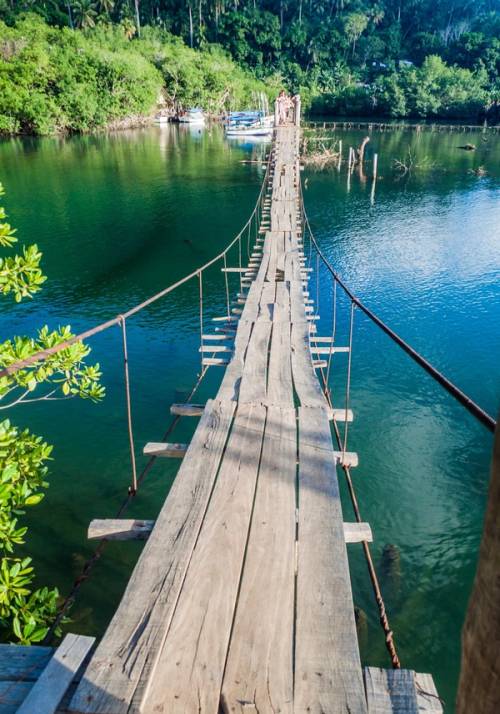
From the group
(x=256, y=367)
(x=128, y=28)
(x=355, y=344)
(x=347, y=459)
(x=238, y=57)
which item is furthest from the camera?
(x=238, y=57)

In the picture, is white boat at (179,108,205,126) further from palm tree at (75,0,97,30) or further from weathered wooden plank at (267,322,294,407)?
weathered wooden plank at (267,322,294,407)

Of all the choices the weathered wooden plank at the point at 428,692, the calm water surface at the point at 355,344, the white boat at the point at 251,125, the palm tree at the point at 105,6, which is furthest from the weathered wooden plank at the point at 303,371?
the palm tree at the point at 105,6

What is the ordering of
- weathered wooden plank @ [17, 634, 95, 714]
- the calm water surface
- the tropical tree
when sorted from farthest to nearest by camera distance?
the tropical tree
the calm water surface
weathered wooden plank @ [17, 634, 95, 714]

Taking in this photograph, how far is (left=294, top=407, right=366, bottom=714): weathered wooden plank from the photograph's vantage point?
1915 mm

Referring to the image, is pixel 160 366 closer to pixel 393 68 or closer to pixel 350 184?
pixel 350 184

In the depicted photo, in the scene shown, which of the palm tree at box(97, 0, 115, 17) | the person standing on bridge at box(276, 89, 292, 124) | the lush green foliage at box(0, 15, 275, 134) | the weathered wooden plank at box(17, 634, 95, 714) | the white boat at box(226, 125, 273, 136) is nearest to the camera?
the weathered wooden plank at box(17, 634, 95, 714)

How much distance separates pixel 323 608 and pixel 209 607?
21.8 inches

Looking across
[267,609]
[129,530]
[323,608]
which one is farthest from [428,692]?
[129,530]

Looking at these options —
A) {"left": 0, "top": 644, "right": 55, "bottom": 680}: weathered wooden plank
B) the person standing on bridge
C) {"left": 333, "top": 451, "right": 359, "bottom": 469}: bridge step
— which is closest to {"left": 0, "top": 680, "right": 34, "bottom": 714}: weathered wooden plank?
{"left": 0, "top": 644, "right": 55, "bottom": 680}: weathered wooden plank

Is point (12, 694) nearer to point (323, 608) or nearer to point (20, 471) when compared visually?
point (323, 608)

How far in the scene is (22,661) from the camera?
1.97 meters

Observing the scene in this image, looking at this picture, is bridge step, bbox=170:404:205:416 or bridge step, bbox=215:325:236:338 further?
bridge step, bbox=215:325:236:338

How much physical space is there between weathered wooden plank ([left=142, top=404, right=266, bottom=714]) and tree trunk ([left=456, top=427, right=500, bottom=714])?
129 cm

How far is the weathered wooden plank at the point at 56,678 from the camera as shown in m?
1.76
